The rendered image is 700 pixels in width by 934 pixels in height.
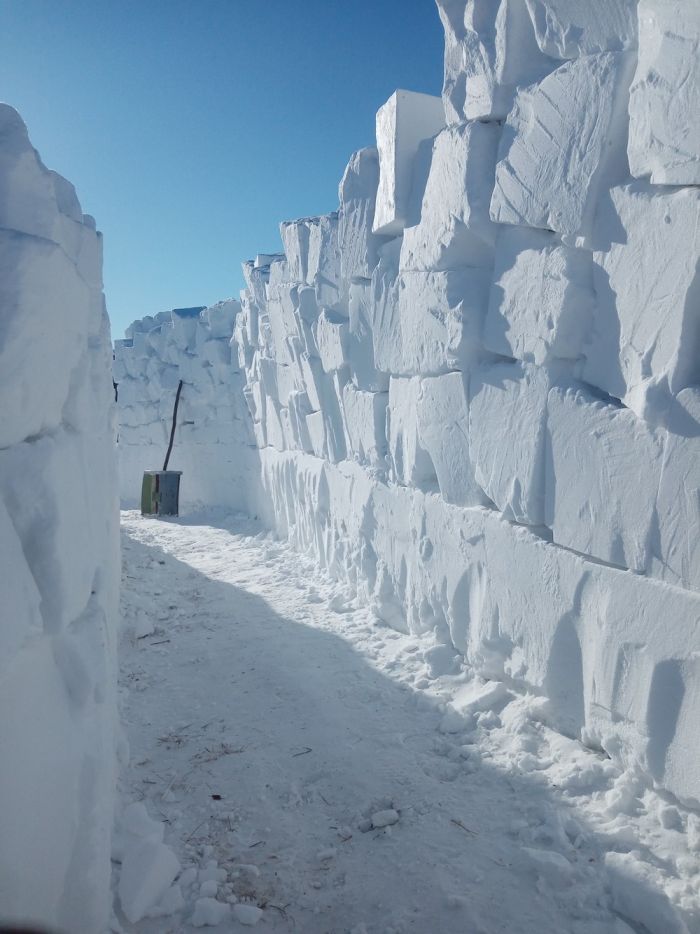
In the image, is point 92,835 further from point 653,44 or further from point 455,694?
point 653,44

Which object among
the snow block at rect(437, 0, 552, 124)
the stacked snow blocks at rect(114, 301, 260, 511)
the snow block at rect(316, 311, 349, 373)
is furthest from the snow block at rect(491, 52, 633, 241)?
the stacked snow blocks at rect(114, 301, 260, 511)

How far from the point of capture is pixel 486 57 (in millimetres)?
2732

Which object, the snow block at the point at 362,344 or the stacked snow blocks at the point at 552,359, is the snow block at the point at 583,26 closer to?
the stacked snow blocks at the point at 552,359

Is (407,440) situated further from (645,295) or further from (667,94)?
(667,94)

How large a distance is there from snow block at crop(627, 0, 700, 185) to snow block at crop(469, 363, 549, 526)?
2.66 ft

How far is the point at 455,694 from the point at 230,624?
177 centimetres

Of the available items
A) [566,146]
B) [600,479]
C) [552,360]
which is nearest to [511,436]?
[552,360]

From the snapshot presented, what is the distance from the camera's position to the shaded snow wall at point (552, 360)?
6.41 feet

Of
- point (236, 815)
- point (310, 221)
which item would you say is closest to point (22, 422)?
point (236, 815)

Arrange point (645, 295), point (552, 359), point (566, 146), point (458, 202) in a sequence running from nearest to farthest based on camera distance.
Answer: point (645, 295)
point (566, 146)
point (552, 359)
point (458, 202)

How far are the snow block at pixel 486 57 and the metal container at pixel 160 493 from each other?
668cm

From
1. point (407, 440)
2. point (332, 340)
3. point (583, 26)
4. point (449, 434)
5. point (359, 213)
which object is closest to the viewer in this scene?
point (583, 26)

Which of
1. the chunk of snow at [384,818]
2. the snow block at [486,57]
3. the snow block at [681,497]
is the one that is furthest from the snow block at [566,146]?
the chunk of snow at [384,818]

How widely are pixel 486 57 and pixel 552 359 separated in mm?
1300
